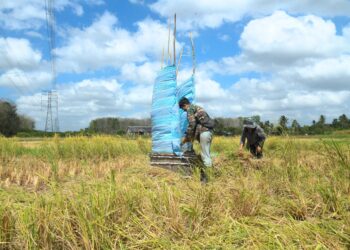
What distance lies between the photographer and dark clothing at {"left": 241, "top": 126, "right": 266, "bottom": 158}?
791 cm

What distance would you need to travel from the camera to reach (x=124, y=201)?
348 cm

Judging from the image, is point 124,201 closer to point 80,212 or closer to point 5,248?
point 80,212

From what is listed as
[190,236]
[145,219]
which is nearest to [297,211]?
[190,236]

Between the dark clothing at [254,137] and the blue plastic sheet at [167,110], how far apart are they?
131cm

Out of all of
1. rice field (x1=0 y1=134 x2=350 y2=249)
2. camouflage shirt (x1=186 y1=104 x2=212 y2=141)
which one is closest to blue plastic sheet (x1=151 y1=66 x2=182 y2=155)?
camouflage shirt (x1=186 y1=104 x2=212 y2=141)

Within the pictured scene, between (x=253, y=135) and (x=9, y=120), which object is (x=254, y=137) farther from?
(x=9, y=120)

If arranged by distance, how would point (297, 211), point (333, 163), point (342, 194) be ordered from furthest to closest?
point (333, 163)
point (342, 194)
point (297, 211)

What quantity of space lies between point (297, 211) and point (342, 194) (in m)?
0.63

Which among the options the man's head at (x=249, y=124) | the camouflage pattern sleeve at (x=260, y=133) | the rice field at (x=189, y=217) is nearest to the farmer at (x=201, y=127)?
the man's head at (x=249, y=124)

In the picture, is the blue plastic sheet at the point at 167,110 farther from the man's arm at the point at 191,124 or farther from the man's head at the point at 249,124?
the man's head at the point at 249,124

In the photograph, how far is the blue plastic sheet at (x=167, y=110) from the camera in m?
8.13

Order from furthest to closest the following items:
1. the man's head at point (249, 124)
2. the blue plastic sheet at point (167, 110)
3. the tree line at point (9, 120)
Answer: the tree line at point (9, 120) → the blue plastic sheet at point (167, 110) → the man's head at point (249, 124)

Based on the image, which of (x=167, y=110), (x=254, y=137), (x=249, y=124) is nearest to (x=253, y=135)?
(x=254, y=137)

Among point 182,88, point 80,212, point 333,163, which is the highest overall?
point 182,88
